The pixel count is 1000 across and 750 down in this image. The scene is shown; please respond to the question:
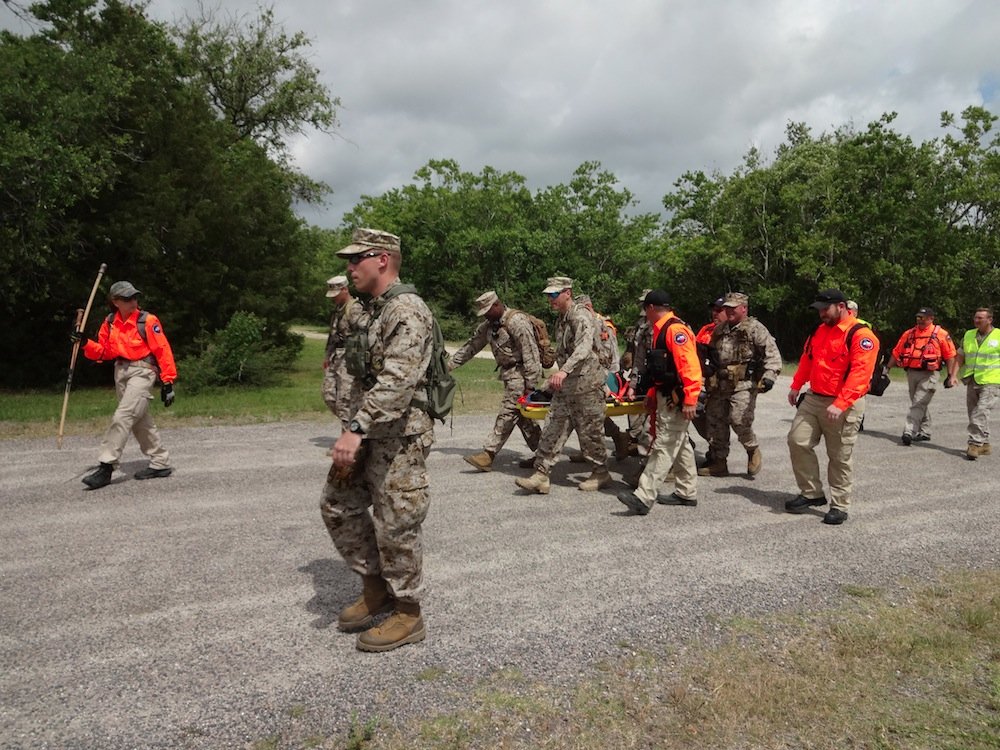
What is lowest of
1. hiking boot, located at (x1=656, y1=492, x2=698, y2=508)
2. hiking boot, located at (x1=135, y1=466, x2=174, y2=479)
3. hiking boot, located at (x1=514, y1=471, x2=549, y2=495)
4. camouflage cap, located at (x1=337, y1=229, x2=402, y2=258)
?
hiking boot, located at (x1=135, y1=466, x2=174, y2=479)

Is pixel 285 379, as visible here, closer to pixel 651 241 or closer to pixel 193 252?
pixel 193 252

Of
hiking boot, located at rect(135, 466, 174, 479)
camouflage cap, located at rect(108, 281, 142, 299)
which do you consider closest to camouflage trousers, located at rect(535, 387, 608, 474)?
hiking boot, located at rect(135, 466, 174, 479)

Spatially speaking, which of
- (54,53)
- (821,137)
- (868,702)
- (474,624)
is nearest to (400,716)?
(474,624)

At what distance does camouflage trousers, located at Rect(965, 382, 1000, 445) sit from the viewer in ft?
28.0

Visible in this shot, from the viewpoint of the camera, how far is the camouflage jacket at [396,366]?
3.25 meters

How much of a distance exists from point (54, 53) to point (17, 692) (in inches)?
576

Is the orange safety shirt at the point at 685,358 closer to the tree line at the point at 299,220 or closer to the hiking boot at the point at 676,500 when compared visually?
the hiking boot at the point at 676,500

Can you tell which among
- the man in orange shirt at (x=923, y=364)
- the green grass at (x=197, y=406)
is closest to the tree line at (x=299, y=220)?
the green grass at (x=197, y=406)

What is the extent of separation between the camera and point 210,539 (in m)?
5.15

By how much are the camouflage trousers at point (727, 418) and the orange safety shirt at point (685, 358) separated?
1707 mm

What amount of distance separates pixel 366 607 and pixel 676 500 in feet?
11.6

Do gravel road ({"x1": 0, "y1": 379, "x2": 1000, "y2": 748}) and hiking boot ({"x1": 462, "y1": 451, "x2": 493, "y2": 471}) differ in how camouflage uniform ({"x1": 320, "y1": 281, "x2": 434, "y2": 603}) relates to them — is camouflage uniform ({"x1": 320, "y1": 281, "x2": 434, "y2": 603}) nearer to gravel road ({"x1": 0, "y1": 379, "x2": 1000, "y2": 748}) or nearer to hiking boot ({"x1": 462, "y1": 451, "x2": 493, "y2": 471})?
gravel road ({"x1": 0, "y1": 379, "x2": 1000, "y2": 748})

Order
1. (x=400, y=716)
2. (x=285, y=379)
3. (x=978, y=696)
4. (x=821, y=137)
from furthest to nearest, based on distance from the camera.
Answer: (x=821, y=137) → (x=285, y=379) → (x=978, y=696) → (x=400, y=716)

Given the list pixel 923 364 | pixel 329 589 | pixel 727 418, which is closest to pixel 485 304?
pixel 727 418
